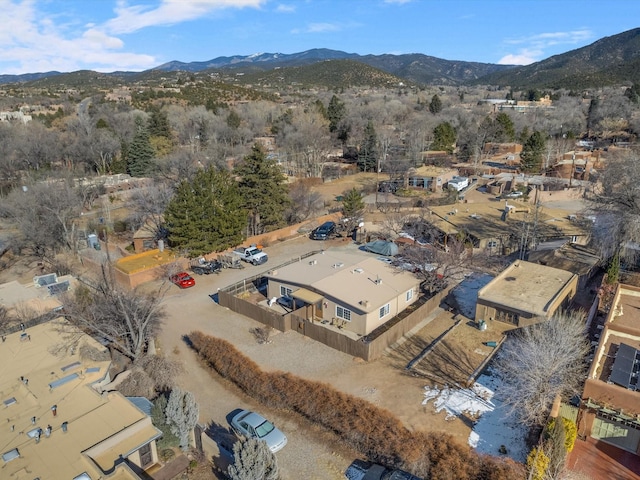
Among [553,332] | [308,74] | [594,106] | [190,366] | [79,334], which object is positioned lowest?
[190,366]

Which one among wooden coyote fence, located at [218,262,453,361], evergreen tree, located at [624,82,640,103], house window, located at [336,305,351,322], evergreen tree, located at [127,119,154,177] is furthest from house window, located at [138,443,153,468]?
evergreen tree, located at [624,82,640,103]

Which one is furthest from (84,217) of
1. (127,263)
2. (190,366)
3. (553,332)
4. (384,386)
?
(553,332)

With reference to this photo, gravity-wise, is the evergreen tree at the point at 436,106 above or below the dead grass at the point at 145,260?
above

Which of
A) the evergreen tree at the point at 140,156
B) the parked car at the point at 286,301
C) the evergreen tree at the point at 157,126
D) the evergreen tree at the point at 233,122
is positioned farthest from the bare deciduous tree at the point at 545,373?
the evergreen tree at the point at 233,122

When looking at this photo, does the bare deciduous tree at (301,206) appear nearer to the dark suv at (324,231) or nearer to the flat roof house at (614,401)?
the dark suv at (324,231)

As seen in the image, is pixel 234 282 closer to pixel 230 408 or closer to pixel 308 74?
pixel 230 408

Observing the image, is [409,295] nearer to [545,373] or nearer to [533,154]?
[545,373]

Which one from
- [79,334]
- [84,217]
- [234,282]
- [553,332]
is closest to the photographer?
[553,332]
